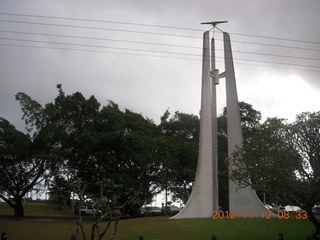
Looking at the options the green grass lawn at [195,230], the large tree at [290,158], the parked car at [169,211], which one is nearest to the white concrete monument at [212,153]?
the green grass lawn at [195,230]

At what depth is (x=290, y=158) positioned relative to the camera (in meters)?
14.8

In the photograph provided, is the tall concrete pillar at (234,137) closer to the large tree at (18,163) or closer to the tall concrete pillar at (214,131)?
the tall concrete pillar at (214,131)

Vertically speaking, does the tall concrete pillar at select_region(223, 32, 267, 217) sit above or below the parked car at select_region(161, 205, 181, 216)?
above

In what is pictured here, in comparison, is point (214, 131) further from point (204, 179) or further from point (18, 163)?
point (18, 163)

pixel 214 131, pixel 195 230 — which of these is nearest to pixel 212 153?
pixel 214 131

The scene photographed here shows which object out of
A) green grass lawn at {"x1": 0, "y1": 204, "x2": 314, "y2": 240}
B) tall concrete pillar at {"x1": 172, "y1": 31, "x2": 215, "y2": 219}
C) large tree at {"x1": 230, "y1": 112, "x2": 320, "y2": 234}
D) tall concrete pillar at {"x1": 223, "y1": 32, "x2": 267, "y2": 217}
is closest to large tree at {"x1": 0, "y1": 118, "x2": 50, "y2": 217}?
green grass lawn at {"x1": 0, "y1": 204, "x2": 314, "y2": 240}

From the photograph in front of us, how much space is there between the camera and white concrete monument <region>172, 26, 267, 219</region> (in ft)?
85.8

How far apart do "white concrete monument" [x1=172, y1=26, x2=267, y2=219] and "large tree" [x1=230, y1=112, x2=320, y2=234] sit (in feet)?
34.3

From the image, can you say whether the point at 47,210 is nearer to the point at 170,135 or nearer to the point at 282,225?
the point at 170,135

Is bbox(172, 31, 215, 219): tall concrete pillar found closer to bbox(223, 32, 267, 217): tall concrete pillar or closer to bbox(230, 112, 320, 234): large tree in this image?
bbox(223, 32, 267, 217): tall concrete pillar

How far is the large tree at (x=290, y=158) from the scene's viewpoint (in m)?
14.7

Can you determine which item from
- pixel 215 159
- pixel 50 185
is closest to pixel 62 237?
pixel 215 159

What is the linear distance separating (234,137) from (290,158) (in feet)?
40.4

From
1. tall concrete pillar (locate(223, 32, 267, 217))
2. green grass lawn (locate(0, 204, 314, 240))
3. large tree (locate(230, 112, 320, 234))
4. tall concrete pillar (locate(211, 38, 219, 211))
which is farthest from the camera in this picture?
tall concrete pillar (locate(211, 38, 219, 211))
